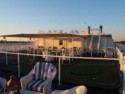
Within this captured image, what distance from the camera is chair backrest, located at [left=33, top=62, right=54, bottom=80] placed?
6.32m

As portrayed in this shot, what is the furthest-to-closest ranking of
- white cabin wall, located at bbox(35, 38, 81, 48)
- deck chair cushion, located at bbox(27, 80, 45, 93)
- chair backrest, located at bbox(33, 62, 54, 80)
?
white cabin wall, located at bbox(35, 38, 81, 48) → chair backrest, located at bbox(33, 62, 54, 80) → deck chair cushion, located at bbox(27, 80, 45, 93)

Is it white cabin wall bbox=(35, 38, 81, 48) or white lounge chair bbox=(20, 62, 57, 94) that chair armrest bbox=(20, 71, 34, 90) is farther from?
white cabin wall bbox=(35, 38, 81, 48)

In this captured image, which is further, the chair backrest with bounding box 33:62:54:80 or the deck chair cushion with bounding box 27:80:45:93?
the chair backrest with bounding box 33:62:54:80

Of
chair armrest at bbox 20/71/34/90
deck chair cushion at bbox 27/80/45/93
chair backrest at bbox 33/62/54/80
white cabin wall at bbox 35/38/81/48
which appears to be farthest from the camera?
white cabin wall at bbox 35/38/81/48

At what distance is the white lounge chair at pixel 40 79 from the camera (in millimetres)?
5809

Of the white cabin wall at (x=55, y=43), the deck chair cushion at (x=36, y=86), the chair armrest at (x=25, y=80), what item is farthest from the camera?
the white cabin wall at (x=55, y=43)

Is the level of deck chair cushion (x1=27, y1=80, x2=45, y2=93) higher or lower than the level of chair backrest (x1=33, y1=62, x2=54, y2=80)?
lower

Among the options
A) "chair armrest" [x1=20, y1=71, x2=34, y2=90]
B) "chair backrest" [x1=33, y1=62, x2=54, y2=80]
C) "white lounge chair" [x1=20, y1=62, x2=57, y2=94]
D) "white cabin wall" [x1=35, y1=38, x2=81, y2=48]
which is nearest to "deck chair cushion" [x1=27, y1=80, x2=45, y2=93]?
"white lounge chair" [x1=20, y1=62, x2=57, y2=94]

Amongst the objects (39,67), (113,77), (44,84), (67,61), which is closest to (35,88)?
(44,84)

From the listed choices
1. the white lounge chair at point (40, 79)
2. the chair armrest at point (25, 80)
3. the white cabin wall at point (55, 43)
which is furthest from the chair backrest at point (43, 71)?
the white cabin wall at point (55, 43)

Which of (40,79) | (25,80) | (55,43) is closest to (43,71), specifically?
(40,79)

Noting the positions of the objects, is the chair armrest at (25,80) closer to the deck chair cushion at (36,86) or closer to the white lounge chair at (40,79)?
the white lounge chair at (40,79)

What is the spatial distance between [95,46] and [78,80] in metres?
13.5

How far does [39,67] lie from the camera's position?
21.4 feet
